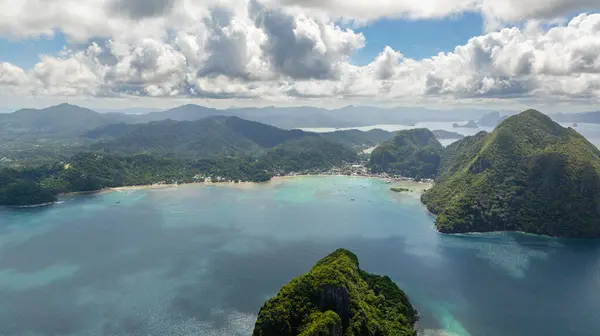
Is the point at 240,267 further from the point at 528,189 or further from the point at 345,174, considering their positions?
the point at 345,174

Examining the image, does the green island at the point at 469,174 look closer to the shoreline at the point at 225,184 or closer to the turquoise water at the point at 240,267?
the shoreline at the point at 225,184

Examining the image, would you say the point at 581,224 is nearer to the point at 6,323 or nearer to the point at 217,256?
the point at 217,256

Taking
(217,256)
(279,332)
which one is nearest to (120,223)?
(217,256)

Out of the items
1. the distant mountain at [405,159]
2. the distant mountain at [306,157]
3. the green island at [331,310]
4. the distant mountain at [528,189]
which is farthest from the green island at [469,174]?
the green island at [331,310]

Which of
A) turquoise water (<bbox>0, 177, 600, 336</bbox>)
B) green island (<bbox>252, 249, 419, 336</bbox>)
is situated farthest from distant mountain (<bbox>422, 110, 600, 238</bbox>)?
green island (<bbox>252, 249, 419, 336</bbox>)

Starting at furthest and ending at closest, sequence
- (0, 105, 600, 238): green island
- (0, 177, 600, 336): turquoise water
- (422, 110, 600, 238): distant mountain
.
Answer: (0, 105, 600, 238): green island
(422, 110, 600, 238): distant mountain
(0, 177, 600, 336): turquoise water

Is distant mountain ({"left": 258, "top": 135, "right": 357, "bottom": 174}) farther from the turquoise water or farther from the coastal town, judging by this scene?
the turquoise water

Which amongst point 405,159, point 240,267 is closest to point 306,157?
point 405,159
